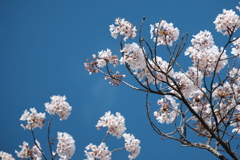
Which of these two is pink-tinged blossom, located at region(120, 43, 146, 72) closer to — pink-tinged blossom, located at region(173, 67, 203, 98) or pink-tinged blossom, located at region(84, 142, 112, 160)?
pink-tinged blossom, located at region(173, 67, 203, 98)

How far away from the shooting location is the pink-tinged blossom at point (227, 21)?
4.22m

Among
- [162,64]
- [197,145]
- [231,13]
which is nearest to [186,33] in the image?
[162,64]

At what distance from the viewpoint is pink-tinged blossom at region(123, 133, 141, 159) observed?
559cm

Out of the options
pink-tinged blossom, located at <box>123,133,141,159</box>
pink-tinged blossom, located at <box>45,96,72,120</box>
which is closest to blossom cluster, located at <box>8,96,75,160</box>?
pink-tinged blossom, located at <box>45,96,72,120</box>

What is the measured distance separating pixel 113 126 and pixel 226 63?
2.86 m

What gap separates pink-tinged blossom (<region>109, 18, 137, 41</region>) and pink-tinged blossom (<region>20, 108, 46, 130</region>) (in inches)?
114

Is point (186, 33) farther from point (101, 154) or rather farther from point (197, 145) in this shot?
point (101, 154)

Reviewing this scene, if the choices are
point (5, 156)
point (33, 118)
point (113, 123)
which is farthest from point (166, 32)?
point (5, 156)

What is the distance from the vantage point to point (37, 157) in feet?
21.2

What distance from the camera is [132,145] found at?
5.59m

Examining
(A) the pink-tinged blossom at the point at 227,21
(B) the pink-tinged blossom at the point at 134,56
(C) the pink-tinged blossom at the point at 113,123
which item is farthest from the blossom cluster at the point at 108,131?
(A) the pink-tinged blossom at the point at 227,21

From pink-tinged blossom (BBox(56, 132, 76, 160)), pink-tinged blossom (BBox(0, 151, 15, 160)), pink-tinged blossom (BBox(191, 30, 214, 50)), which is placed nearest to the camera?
pink-tinged blossom (BBox(191, 30, 214, 50))

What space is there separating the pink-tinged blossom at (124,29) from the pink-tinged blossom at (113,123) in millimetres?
1864

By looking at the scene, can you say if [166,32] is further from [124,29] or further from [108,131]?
[108,131]
